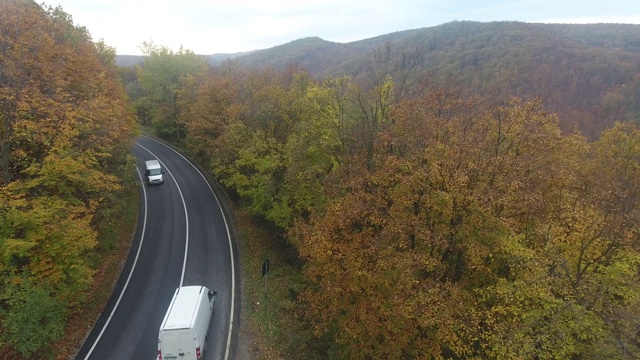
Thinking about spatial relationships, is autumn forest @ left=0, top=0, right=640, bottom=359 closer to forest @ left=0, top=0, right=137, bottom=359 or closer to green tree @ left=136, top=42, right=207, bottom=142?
forest @ left=0, top=0, right=137, bottom=359

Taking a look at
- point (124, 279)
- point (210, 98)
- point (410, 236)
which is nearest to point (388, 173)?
point (410, 236)

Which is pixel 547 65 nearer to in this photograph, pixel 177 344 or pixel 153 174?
pixel 153 174

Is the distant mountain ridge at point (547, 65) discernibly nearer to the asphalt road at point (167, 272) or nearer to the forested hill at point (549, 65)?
the forested hill at point (549, 65)

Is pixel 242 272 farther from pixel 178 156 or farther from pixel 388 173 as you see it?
pixel 178 156

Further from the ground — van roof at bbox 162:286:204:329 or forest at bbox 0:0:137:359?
forest at bbox 0:0:137:359

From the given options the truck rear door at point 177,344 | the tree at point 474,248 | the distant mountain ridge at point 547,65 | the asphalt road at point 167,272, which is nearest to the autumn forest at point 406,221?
the tree at point 474,248

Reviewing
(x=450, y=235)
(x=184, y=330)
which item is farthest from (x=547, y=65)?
(x=184, y=330)

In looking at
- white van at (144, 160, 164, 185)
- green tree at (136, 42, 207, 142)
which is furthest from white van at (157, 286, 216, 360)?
green tree at (136, 42, 207, 142)
